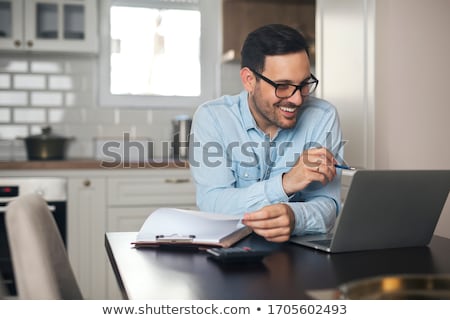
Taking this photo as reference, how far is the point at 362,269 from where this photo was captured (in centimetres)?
89

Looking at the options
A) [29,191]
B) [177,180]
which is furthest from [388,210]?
[29,191]

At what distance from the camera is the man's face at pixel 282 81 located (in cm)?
154

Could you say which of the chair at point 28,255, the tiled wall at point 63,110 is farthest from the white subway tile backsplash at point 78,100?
the chair at point 28,255

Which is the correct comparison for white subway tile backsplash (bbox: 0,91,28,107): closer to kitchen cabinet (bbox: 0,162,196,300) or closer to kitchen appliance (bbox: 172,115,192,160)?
kitchen cabinet (bbox: 0,162,196,300)

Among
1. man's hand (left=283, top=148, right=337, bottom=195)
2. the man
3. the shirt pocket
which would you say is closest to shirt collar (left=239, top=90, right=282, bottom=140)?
the man

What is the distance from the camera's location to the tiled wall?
9.96 feet

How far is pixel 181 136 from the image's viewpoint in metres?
3.04

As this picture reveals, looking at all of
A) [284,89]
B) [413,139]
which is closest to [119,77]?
[413,139]

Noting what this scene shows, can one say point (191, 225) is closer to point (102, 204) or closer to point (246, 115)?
point (246, 115)

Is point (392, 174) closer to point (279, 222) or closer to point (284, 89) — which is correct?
point (279, 222)

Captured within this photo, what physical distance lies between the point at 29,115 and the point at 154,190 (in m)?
0.84

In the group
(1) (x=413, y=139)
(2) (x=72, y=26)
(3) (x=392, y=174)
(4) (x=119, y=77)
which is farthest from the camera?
(4) (x=119, y=77)

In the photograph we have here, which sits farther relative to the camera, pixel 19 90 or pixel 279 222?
pixel 19 90
